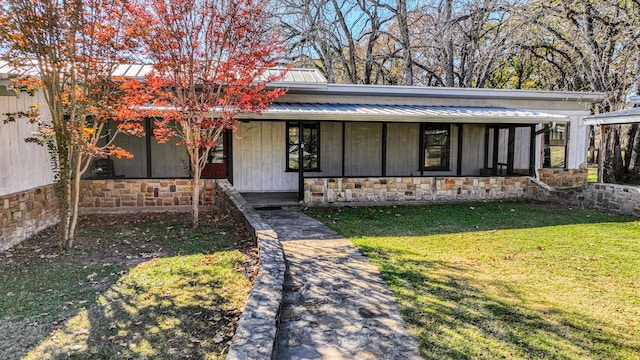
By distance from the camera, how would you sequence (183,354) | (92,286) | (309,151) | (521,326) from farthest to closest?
(309,151) → (92,286) → (521,326) → (183,354)

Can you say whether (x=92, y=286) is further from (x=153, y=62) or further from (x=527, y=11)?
(x=527, y=11)

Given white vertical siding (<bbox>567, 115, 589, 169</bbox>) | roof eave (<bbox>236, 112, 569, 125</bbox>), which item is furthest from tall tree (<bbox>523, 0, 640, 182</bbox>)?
roof eave (<bbox>236, 112, 569, 125</bbox>)

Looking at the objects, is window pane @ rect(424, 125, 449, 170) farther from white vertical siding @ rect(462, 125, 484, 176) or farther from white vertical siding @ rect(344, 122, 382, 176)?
white vertical siding @ rect(344, 122, 382, 176)

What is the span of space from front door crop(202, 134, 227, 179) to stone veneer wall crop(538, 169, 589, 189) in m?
10.3

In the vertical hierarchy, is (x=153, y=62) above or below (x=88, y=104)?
above

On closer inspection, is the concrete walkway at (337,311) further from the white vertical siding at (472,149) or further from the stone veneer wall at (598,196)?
the white vertical siding at (472,149)

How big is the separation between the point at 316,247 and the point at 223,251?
1434mm

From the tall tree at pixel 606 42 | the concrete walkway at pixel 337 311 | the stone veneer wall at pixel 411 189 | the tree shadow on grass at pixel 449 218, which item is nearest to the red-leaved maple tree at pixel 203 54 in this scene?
the concrete walkway at pixel 337 311

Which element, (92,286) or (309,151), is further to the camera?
(309,151)

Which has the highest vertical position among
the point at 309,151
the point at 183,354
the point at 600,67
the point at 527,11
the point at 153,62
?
the point at 527,11

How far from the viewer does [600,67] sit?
12953 mm

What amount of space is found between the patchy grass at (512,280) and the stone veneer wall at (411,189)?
1421 millimetres

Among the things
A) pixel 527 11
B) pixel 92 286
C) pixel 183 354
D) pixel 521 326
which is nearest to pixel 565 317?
pixel 521 326

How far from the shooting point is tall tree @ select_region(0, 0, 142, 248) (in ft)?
17.4
